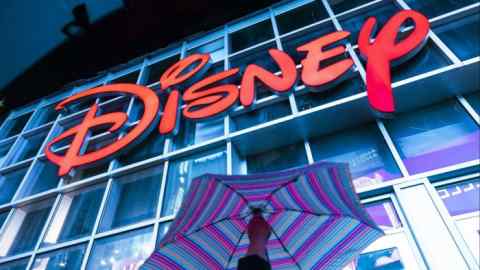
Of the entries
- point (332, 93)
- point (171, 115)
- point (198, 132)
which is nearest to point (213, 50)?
point (171, 115)

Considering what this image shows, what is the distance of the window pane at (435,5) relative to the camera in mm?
4953

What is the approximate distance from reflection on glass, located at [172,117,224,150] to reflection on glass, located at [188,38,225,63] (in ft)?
6.64

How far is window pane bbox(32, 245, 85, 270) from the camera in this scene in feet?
14.8

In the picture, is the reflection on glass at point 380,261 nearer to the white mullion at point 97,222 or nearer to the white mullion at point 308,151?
the white mullion at point 308,151

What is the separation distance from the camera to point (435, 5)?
531cm

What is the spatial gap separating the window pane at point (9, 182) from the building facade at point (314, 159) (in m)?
0.03

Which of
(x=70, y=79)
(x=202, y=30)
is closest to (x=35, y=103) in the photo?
(x=70, y=79)

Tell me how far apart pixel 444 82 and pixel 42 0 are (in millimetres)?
10667

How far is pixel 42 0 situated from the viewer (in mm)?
9406

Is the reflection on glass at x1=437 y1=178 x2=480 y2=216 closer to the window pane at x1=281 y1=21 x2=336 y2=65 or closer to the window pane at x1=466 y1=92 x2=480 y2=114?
the window pane at x1=466 y1=92 x2=480 y2=114

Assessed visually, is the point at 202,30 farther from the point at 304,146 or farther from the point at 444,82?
the point at 444,82

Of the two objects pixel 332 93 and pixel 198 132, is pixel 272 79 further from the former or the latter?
pixel 198 132

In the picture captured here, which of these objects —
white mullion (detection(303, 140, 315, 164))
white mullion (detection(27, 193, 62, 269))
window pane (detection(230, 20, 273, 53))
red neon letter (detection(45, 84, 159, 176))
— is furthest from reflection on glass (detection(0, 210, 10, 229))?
white mullion (detection(303, 140, 315, 164))

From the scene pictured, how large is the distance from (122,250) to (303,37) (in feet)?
16.7
